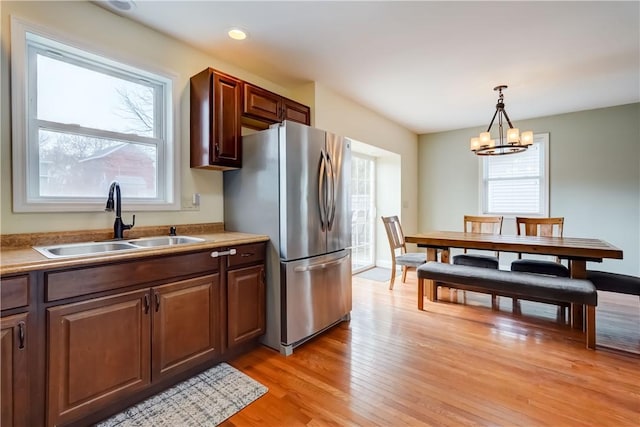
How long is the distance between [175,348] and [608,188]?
572 centimetres

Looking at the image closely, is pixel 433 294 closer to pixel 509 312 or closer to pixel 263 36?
pixel 509 312

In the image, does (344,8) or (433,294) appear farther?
(433,294)

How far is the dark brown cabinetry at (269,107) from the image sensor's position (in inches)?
106

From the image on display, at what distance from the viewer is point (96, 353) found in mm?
1500

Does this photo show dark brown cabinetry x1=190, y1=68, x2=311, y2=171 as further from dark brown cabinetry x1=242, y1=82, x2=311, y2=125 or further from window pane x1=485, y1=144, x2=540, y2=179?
window pane x1=485, y1=144, x2=540, y2=179

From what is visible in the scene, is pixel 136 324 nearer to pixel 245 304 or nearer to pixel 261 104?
pixel 245 304

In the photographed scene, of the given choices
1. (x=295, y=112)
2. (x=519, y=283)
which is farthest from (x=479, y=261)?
(x=295, y=112)

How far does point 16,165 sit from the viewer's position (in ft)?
5.70

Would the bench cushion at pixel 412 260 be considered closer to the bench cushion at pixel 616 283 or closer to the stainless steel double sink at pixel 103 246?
the bench cushion at pixel 616 283

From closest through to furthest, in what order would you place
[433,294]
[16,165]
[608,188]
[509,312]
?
[16,165], [509,312], [433,294], [608,188]

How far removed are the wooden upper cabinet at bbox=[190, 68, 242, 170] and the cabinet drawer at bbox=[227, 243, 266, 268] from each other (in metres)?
0.74

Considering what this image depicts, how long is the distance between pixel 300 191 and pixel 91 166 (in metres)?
1.49

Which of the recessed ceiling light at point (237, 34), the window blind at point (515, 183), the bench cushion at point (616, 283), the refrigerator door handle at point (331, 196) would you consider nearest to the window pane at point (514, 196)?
the window blind at point (515, 183)

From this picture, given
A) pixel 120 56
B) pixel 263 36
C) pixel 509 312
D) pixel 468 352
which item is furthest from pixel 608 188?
pixel 120 56
